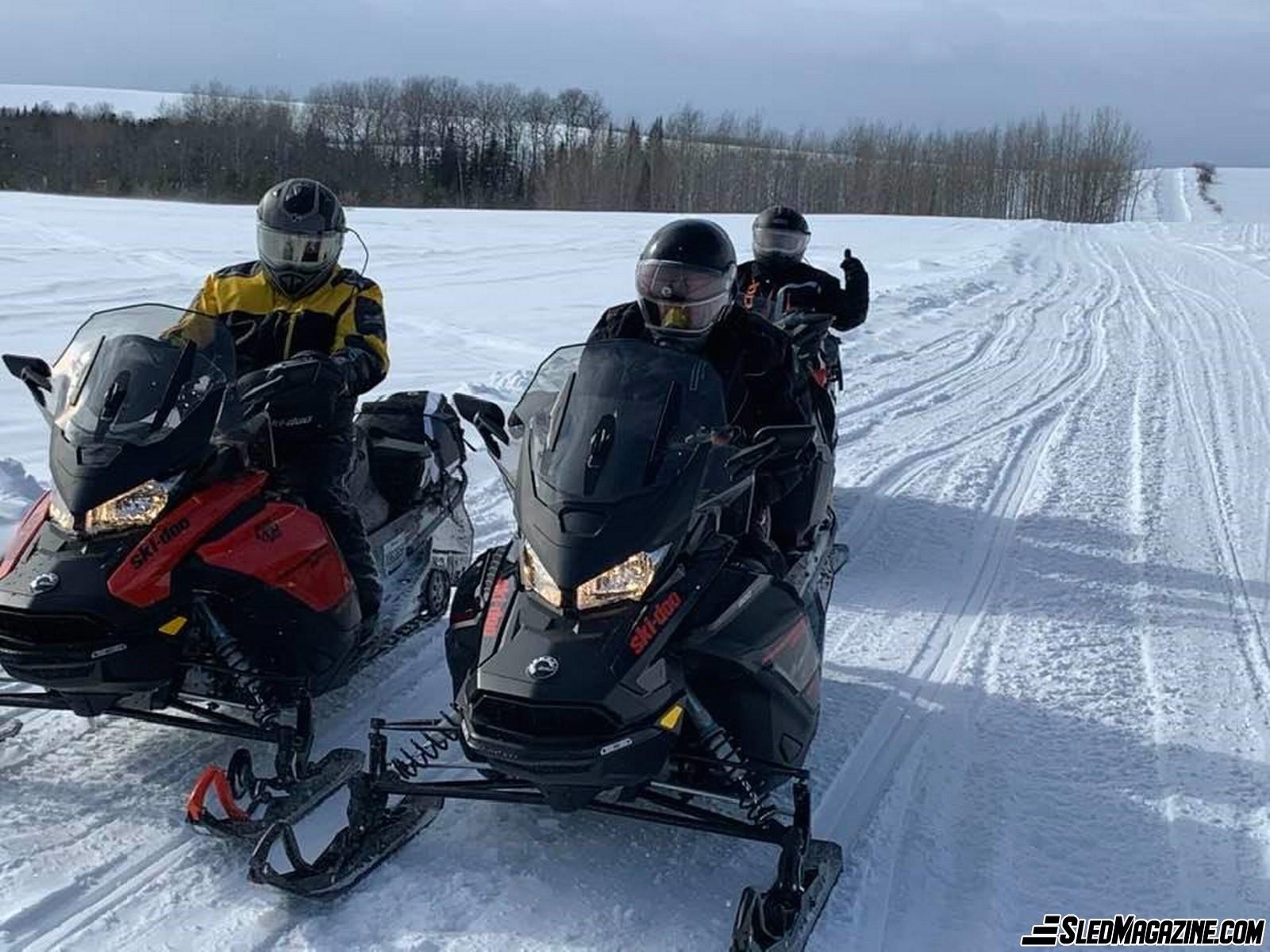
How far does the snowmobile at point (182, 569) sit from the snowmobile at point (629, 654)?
40cm

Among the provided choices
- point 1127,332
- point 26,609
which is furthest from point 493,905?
point 1127,332

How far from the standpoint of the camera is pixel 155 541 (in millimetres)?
3605

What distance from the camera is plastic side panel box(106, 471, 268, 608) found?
3.50 metres

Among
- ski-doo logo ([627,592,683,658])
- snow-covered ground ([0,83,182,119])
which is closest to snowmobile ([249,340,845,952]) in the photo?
ski-doo logo ([627,592,683,658])

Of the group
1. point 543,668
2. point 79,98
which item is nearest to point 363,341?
point 543,668

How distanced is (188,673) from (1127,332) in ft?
45.4

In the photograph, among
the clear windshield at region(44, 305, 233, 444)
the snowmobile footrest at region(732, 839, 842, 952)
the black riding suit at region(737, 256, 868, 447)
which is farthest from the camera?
the black riding suit at region(737, 256, 868, 447)

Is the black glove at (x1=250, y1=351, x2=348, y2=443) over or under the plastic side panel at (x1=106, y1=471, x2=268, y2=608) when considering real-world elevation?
over

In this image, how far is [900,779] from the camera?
4.08 metres

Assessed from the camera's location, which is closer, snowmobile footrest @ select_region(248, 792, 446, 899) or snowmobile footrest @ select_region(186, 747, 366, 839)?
snowmobile footrest @ select_region(248, 792, 446, 899)

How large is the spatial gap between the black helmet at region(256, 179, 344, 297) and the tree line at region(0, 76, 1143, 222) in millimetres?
48867
